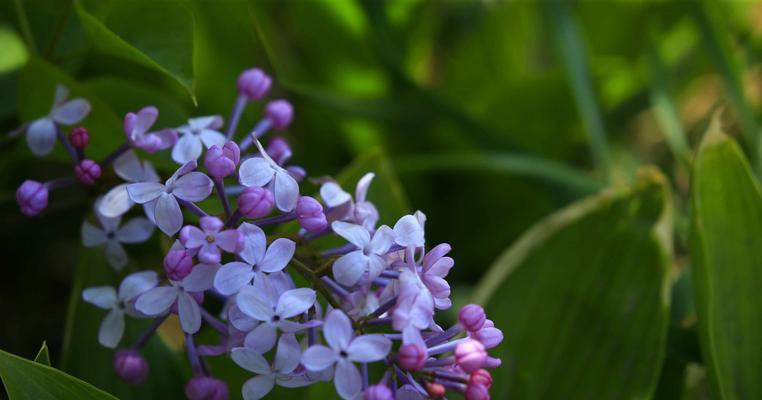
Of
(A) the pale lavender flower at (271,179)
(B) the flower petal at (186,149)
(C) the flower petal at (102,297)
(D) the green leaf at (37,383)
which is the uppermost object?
(A) the pale lavender flower at (271,179)

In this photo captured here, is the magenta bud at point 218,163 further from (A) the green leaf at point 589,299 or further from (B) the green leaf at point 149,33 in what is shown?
(A) the green leaf at point 589,299

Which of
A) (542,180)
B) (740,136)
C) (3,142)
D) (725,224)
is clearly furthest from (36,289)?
(740,136)

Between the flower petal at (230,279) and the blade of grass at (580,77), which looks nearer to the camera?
the flower petal at (230,279)

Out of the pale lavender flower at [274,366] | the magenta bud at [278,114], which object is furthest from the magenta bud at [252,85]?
the pale lavender flower at [274,366]

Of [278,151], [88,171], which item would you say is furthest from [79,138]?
[278,151]

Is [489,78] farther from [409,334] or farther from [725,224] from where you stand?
[409,334]

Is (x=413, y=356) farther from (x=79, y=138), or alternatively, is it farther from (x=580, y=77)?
(x=580, y=77)
